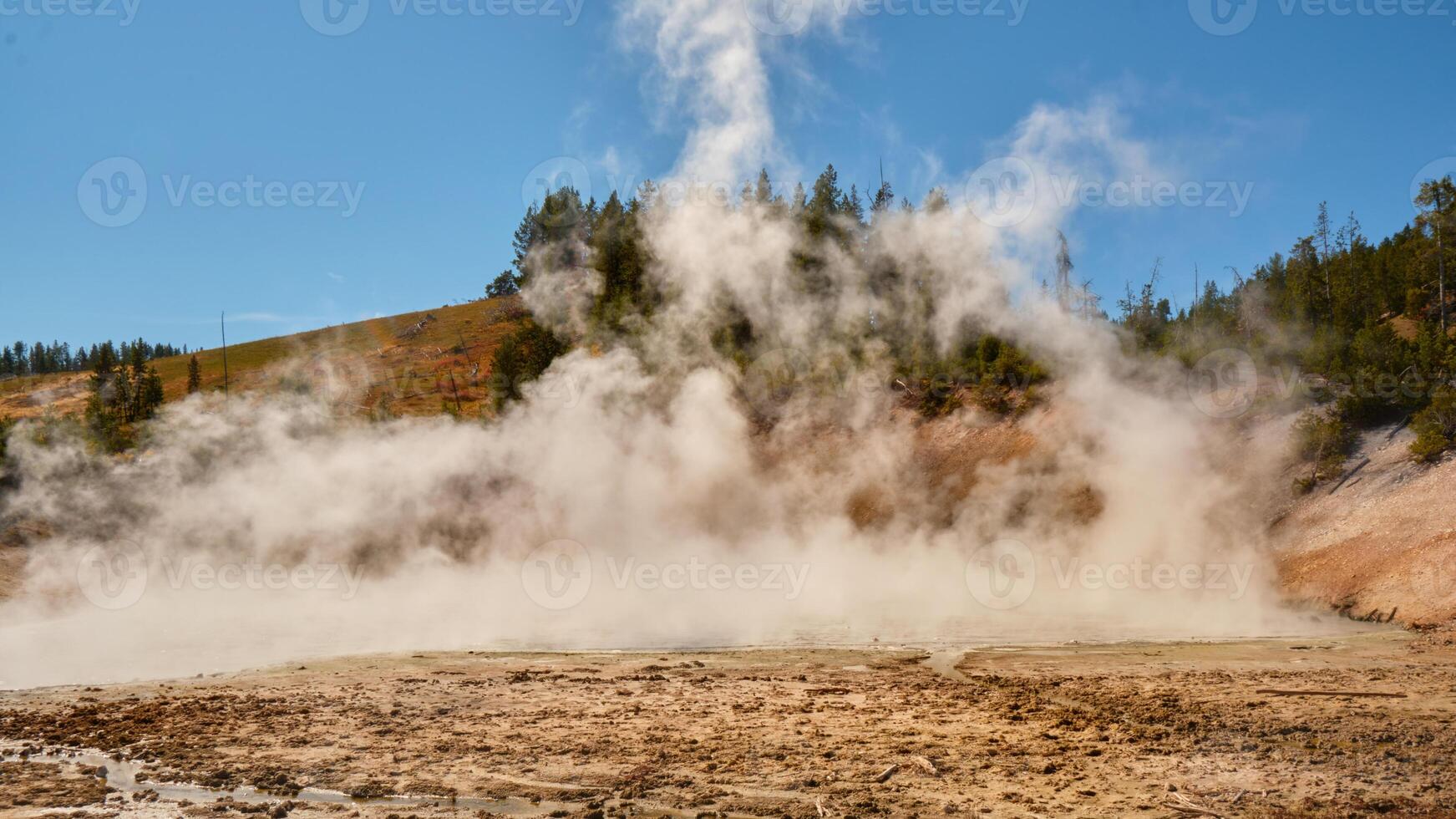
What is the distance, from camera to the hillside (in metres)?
60.0

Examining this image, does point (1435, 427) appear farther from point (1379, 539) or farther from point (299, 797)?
point (299, 797)

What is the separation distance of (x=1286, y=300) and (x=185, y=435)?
57394 millimetres

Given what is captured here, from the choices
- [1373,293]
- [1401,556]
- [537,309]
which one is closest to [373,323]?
[537,309]

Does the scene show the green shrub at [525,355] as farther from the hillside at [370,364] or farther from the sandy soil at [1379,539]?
the sandy soil at [1379,539]

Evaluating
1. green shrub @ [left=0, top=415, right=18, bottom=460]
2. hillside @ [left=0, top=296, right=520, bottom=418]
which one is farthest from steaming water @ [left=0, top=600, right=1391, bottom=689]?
hillside @ [left=0, top=296, right=520, bottom=418]

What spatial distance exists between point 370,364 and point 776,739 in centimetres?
7534

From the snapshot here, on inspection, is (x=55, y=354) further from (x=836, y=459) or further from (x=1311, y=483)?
(x=1311, y=483)

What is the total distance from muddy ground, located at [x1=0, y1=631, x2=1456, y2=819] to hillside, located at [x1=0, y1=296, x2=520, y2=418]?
128 ft

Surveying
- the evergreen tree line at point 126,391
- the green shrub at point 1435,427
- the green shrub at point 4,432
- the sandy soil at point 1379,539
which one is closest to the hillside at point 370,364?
the evergreen tree line at point 126,391

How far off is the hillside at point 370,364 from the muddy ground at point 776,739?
39.0m

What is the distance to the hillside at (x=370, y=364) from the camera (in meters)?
60.0

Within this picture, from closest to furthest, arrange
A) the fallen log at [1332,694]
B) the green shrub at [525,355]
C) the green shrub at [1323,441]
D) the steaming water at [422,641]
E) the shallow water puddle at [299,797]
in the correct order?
1. the shallow water puddle at [299,797]
2. the fallen log at [1332,694]
3. the steaming water at [422,641]
4. the green shrub at [1323,441]
5. the green shrub at [525,355]

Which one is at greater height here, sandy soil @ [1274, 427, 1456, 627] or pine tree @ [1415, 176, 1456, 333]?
pine tree @ [1415, 176, 1456, 333]

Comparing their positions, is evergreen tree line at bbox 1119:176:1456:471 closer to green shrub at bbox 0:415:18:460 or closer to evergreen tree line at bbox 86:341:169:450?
Result: green shrub at bbox 0:415:18:460
